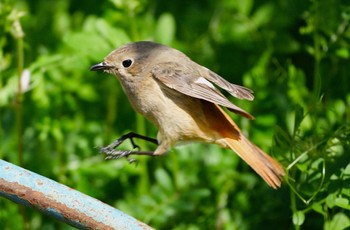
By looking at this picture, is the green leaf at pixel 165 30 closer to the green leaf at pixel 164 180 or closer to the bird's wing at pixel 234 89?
the green leaf at pixel 164 180

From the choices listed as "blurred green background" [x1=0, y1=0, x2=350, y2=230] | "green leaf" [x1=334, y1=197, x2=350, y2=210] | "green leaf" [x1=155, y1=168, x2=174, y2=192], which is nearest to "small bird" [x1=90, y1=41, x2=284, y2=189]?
"blurred green background" [x1=0, y1=0, x2=350, y2=230]

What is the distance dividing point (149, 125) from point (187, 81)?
1.46 m

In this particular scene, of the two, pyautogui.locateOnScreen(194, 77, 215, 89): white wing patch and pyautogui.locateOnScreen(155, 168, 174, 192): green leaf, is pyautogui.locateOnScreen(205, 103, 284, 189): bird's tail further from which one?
pyautogui.locateOnScreen(155, 168, 174, 192): green leaf

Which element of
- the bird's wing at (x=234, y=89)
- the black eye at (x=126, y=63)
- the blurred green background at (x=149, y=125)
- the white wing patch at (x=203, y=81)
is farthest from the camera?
the blurred green background at (x=149, y=125)

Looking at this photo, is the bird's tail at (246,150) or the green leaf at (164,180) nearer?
the bird's tail at (246,150)

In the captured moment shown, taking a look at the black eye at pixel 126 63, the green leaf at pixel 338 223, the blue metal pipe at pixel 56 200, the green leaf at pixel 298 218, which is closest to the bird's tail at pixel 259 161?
the green leaf at pixel 298 218

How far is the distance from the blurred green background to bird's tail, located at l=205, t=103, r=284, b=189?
0.27 feet

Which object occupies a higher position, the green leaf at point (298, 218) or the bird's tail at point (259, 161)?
the bird's tail at point (259, 161)

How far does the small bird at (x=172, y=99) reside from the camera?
3504 mm

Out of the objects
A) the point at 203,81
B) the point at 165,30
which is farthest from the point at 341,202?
the point at 165,30

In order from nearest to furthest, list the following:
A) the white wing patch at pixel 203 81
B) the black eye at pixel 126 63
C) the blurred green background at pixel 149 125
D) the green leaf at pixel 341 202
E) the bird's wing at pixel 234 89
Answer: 1. the green leaf at pixel 341 202
2. the bird's wing at pixel 234 89
3. the white wing patch at pixel 203 81
4. the black eye at pixel 126 63
5. the blurred green background at pixel 149 125

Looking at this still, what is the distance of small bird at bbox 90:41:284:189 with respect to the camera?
11.5 ft

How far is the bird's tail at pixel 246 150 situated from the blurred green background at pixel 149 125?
8 cm

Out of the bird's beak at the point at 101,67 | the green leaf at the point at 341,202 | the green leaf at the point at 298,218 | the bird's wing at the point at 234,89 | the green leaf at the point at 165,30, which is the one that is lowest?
the green leaf at the point at 341,202
